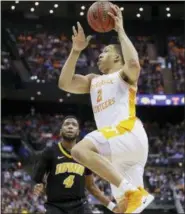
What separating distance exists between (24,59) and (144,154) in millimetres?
22970

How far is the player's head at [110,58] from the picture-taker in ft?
18.6

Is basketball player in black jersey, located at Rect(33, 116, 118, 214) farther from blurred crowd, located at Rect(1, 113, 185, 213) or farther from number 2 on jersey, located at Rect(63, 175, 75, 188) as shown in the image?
blurred crowd, located at Rect(1, 113, 185, 213)

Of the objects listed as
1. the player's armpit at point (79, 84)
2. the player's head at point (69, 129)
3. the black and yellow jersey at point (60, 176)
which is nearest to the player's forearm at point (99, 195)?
the black and yellow jersey at point (60, 176)

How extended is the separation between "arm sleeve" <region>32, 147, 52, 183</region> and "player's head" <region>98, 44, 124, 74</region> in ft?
4.56

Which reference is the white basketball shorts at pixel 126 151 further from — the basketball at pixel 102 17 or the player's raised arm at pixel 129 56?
the basketball at pixel 102 17

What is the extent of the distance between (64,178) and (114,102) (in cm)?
138

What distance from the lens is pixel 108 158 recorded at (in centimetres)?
529

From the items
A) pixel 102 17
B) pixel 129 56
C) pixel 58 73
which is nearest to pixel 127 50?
pixel 129 56

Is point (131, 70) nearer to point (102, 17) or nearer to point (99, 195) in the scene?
point (102, 17)

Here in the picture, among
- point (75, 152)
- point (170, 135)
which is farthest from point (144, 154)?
point (170, 135)

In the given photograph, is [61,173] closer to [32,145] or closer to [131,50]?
[131,50]

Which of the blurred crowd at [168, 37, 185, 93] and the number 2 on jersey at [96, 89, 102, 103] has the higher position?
the number 2 on jersey at [96, 89, 102, 103]

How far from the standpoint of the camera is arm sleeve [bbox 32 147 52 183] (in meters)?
6.45

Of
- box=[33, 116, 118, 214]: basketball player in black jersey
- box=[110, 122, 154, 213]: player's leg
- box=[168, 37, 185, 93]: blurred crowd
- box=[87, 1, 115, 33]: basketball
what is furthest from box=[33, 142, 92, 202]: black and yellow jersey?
box=[168, 37, 185, 93]: blurred crowd
